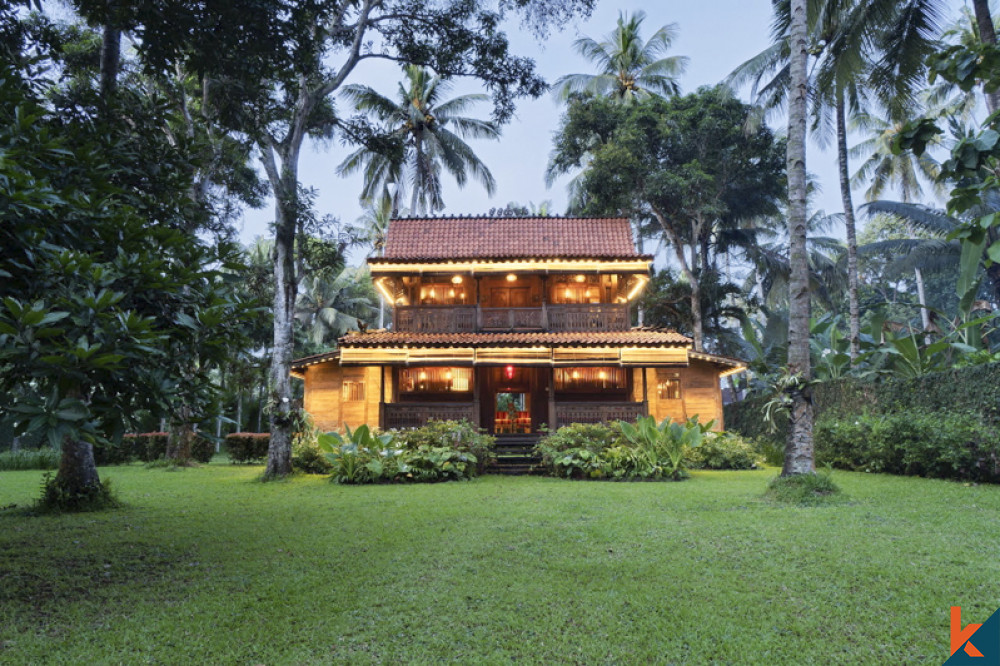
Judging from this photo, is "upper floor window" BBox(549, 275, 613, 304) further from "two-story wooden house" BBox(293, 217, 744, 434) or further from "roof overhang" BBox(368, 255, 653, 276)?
"roof overhang" BBox(368, 255, 653, 276)

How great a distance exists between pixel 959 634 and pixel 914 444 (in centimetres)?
888

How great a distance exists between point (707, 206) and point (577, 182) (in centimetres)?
791

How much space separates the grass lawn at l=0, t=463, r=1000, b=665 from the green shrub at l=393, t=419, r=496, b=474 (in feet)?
14.9

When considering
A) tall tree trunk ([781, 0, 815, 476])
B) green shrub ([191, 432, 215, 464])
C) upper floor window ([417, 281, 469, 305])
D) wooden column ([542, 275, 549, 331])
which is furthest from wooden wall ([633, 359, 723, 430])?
green shrub ([191, 432, 215, 464])

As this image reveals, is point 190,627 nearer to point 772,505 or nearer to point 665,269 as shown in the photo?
point 772,505

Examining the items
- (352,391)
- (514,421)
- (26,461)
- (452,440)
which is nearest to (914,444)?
(452,440)

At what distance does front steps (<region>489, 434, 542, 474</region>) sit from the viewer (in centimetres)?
1343

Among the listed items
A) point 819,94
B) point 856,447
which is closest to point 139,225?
point 856,447

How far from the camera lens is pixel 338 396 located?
18156 mm

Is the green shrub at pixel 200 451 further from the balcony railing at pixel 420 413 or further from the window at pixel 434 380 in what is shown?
the balcony railing at pixel 420 413

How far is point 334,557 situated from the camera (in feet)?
17.0

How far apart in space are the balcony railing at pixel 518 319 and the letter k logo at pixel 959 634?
13.9 metres

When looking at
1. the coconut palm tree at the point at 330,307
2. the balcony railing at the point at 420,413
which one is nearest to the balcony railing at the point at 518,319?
the balcony railing at the point at 420,413

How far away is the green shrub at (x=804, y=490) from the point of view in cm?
773
